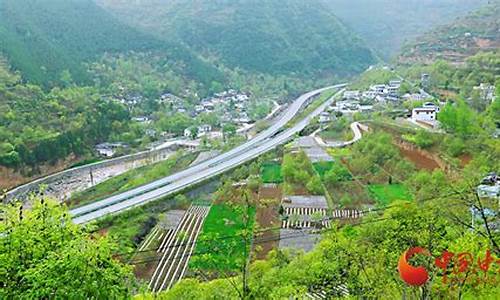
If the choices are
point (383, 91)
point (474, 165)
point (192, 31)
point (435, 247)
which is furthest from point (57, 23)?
point (435, 247)

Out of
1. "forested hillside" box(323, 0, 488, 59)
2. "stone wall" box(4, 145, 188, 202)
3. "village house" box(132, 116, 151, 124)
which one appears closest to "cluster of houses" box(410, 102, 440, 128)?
"stone wall" box(4, 145, 188, 202)

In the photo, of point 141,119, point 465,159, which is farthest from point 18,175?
point 465,159

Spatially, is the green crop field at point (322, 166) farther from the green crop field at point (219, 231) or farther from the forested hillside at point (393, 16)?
the forested hillside at point (393, 16)

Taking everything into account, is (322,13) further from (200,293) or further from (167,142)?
(200,293)

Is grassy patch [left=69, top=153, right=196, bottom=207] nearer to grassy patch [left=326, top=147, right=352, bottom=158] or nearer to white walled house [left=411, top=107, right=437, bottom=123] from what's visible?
grassy patch [left=326, top=147, right=352, bottom=158]

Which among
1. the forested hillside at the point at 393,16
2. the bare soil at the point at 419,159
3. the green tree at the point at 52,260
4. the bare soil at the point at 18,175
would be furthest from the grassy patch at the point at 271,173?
the forested hillside at the point at 393,16

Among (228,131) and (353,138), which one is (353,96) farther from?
(353,138)

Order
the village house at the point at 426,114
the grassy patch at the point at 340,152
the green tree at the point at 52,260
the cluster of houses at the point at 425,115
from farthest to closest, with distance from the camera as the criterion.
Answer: the village house at the point at 426,114 < the cluster of houses at the point at 425,115 < the grassy patch at the point at 340,152 < the green tree at the point at 52,260
